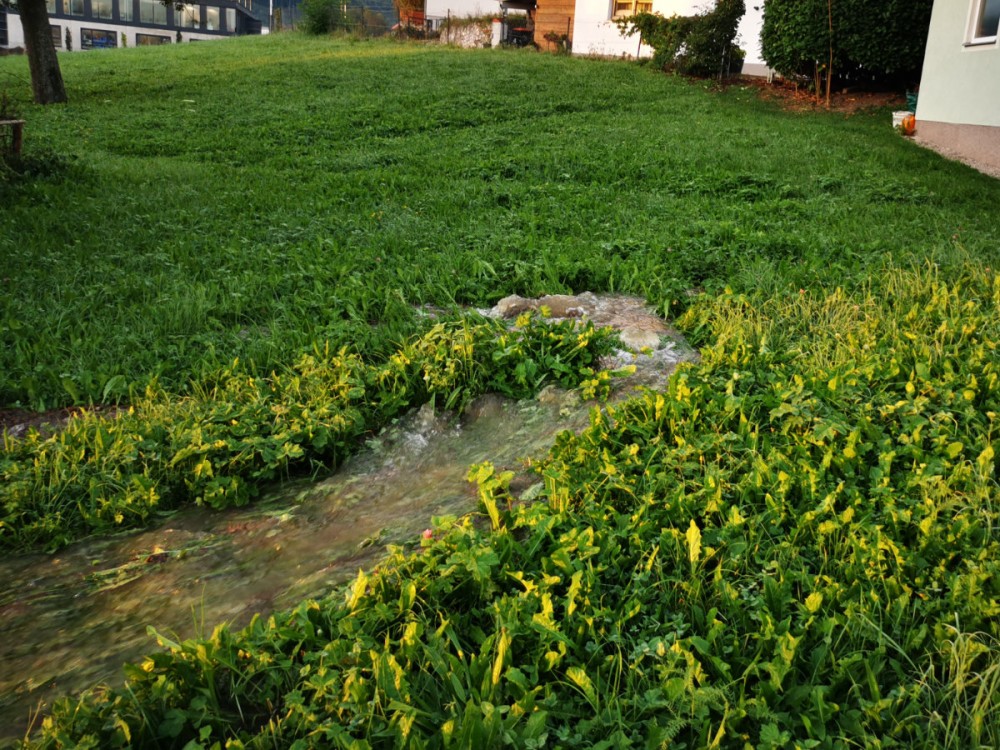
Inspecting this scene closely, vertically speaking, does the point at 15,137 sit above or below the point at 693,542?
above

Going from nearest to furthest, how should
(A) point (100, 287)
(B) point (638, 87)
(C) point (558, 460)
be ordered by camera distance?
(C) point (558, 460) < (A) point (100, 287) < (B) point (638, 87)

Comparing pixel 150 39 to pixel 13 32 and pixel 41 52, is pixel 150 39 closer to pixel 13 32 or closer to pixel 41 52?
pixel 13 32

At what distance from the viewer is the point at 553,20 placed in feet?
103

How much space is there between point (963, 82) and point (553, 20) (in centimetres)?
2173

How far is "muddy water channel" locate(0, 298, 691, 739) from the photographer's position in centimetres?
271

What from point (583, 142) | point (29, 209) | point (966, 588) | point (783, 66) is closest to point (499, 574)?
point (966, 588)

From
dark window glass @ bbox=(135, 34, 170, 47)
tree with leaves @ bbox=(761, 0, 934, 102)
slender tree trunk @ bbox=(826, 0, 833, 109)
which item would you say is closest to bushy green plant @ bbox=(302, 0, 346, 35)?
tree with leaves @ bbox=(761, 0, 934, 102)

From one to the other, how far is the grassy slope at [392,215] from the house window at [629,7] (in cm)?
1065

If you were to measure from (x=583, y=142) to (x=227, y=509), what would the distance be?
11025 mm

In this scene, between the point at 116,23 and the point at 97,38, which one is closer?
the point at 97,38

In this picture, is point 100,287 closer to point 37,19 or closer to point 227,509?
point 227,509

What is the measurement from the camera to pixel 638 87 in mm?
19906

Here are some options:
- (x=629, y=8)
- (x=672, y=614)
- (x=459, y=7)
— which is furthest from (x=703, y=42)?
(x=459, y=7)

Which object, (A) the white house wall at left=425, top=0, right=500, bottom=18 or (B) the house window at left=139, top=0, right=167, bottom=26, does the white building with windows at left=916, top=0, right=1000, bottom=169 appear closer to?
(A) the white house wall at left=425, top=0, right=500, bottom=18
